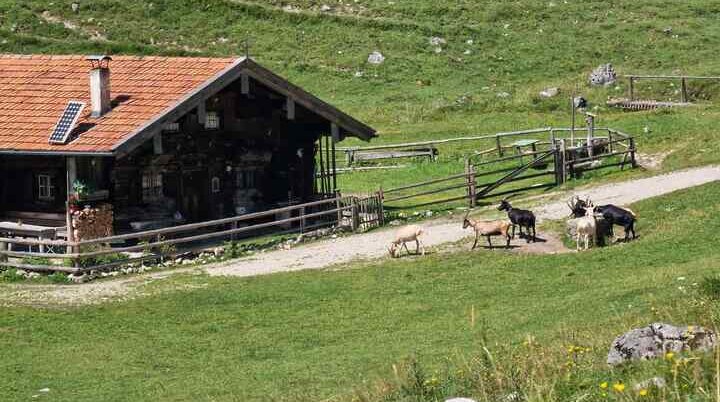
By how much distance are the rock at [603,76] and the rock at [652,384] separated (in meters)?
48.4

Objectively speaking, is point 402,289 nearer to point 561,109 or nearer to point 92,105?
point 92,105

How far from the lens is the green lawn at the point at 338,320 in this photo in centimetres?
2245

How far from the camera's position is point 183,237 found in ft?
123

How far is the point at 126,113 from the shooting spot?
121ft

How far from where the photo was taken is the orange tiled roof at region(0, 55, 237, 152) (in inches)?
1420

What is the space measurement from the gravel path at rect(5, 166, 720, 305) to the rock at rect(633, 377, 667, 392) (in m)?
18.9

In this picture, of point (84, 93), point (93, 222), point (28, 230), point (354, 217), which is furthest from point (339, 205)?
point (28, 230)

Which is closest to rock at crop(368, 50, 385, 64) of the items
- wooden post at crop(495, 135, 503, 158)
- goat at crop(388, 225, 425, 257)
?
wooden post at crop(495, 135, 503, 158)

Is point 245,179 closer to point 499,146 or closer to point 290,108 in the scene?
point 290,108

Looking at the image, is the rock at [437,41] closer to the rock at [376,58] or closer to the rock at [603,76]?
the rock at [376,58]

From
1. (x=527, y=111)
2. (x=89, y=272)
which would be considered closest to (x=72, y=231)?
(x=89, y=272)

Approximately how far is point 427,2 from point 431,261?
44933mm

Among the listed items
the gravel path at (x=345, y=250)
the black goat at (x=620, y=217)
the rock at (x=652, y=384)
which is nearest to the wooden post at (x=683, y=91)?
the gravel path at (x=345, y=250)

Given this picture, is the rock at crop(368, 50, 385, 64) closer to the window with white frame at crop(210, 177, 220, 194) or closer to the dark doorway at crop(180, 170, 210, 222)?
the window with white frame at crop(210, 177, 220, 194)
